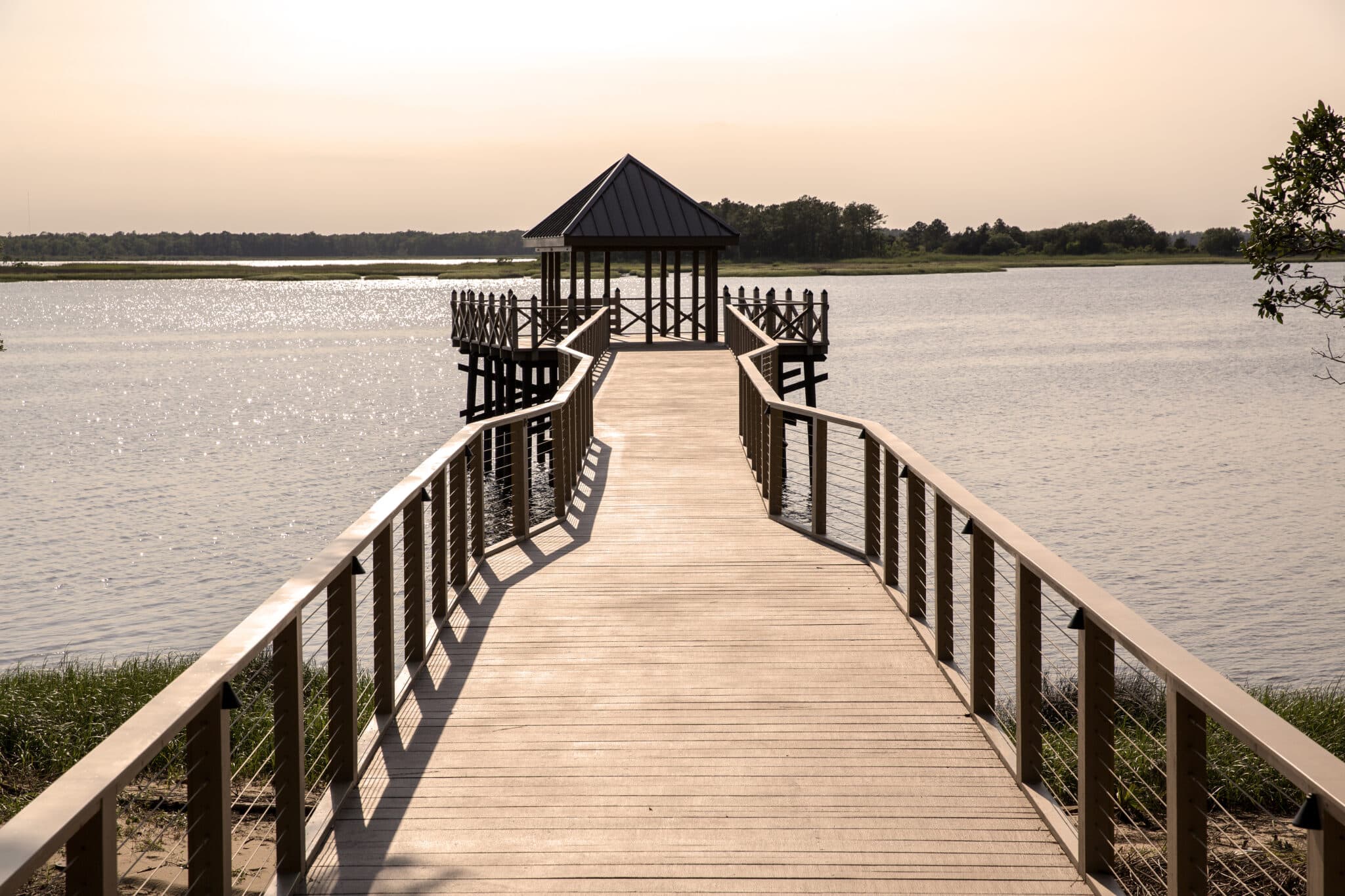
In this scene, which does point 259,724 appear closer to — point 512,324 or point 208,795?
point 208,795

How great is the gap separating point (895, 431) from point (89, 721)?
2632 cm

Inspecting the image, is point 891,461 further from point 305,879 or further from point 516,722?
point 305,879

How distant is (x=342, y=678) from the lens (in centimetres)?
451

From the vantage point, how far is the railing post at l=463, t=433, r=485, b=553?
7.85 m

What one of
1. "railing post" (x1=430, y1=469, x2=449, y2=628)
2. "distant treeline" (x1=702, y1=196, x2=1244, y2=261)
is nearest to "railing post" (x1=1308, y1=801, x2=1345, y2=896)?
"railing post" (x1=430, y1=469, x2=449, y2=628)

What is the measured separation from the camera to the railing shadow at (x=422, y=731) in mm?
4023

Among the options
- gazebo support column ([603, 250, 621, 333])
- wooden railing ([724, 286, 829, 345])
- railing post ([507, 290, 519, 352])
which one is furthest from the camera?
gazebo support column ([603, 250, 621, 333])

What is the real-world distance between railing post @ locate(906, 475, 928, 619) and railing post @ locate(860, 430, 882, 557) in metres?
1.25

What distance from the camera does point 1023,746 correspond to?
462cm

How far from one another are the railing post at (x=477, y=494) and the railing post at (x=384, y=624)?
2.25 metres

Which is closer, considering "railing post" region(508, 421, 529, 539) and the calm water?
"railing post" region(508, 421, 529, 539)

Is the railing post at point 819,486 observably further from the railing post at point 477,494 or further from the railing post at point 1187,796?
the railing post at point 1187,796

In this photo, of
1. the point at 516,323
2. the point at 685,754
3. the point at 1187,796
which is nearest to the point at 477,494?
the point at 685,754

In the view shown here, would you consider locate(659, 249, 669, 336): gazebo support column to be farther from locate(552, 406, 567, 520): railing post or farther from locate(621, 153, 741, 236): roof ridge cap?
locate(552, 406, 567, 520): railing post
